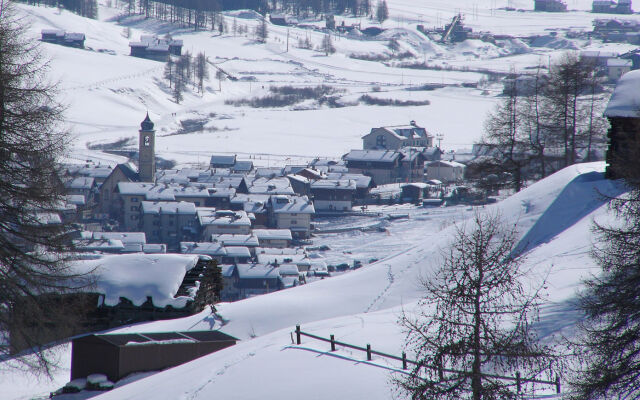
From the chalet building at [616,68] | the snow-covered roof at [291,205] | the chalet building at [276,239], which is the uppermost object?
the chalet building at [616,68]

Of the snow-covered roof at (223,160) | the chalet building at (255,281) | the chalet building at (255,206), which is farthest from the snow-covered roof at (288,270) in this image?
the snow-covered roof at (223,160)

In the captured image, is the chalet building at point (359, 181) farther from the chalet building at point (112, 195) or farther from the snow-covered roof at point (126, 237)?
the snow-covered roof at point (126, 237)

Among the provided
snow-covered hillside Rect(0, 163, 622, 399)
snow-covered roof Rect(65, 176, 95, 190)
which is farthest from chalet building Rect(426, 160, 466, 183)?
snow-covered hillside Rect(0, 163, 622, 399)

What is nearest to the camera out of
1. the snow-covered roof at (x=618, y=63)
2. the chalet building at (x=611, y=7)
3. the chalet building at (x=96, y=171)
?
the chalet building at (x=96, y=171)

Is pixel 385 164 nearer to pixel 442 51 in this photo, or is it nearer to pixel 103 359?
pixel 103 359

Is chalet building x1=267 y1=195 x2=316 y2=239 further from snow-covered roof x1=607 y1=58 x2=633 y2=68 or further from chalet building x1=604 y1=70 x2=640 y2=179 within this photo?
snow-covered roof x1=607 y1=58 x2=633 y2=68

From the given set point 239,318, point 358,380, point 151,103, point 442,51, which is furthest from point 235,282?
point 442,51

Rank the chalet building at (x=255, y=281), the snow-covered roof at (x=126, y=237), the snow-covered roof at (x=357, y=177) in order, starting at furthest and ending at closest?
the snow-covered roof at (x=357, y=177), the snow-covered roof at (x=126, y=237), the chalet building at (x=255, y=281)

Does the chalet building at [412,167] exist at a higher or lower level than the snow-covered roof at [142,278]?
lower
